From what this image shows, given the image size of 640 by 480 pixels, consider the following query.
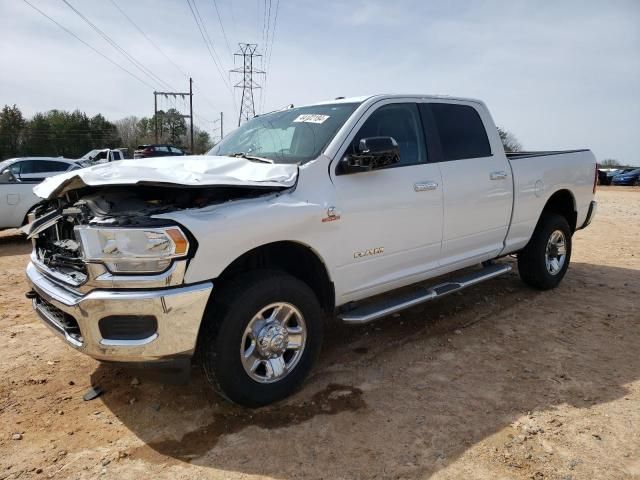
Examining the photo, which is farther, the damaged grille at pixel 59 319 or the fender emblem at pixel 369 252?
the fender emblem at pixel 369 252

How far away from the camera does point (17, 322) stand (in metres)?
4.79

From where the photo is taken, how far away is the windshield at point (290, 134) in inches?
143

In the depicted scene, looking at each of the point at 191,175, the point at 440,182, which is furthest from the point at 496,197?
the point at 191,175

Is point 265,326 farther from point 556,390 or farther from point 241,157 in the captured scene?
point 556,390

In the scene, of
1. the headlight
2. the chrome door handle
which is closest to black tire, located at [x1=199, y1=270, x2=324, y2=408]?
the headlight

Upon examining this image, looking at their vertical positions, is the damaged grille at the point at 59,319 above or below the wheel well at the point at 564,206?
below

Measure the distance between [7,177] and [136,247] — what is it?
8391mm

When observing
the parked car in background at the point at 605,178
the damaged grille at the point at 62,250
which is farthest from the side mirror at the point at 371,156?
the parked car in background at the point at 605,178

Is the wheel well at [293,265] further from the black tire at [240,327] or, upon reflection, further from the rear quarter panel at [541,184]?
the rear quarter panel at [541,184]

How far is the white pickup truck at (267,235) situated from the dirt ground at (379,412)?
1.25 ft

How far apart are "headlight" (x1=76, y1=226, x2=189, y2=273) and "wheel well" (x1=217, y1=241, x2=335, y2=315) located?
506 millimetres

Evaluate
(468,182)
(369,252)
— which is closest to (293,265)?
(369,252)

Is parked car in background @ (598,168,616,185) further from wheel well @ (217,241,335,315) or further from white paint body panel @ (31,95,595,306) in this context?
wheel well @ (217,241,335,315)

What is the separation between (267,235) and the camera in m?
2.98
